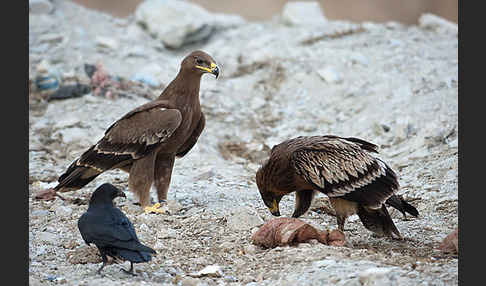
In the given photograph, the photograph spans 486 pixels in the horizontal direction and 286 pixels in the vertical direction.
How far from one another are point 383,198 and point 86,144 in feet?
17.1

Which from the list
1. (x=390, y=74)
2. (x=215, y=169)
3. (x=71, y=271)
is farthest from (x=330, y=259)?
(x=390, y=74)

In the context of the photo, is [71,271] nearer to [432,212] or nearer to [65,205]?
[65,205]

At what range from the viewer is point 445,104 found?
10.1m

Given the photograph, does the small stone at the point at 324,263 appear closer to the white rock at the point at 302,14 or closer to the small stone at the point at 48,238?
the small stone at the point at 48,238

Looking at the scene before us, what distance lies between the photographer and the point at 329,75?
41.0 feet

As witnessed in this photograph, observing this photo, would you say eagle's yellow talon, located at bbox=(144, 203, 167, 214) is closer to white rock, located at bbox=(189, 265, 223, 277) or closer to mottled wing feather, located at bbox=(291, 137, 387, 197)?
mottled wing feather, located at bbox=(291, 137, 387, 197)

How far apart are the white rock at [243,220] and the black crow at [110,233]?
4.48 ft

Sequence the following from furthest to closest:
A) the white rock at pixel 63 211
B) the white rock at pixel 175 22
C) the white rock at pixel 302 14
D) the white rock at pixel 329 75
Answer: the white rock at pixel 302 14
the white rock at pixel 175 22
the white rock at pixel 329 75
the white rock at pixel 63 211

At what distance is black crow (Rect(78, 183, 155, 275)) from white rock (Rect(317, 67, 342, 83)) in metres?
7.91

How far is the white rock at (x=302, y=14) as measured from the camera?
51.8ft

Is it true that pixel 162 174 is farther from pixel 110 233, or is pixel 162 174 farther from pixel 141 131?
pixel 110 233

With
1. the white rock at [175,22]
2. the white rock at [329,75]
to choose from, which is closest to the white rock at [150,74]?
the white rock at [175,22]

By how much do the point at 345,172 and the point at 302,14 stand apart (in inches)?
425

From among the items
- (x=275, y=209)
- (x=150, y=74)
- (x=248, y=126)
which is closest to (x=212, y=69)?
(x=275, y=209)
